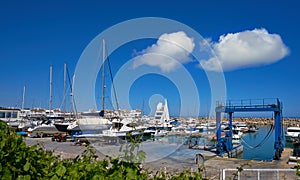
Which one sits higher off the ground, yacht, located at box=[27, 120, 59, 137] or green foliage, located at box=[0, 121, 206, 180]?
green foliage, located at box=[0, 121, 206, 180]

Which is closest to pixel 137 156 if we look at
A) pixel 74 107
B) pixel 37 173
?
pixel 37 173

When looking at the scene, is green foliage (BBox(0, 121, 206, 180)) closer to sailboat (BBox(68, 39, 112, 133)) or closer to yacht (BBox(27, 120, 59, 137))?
sailboat (BBox(68, 39, 112, 133))

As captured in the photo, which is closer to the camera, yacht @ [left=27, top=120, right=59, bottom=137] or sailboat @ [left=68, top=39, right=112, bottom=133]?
sailboat @ [left=68, top=39, right=112, bottom=133]

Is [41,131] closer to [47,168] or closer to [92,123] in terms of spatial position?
[92,123]

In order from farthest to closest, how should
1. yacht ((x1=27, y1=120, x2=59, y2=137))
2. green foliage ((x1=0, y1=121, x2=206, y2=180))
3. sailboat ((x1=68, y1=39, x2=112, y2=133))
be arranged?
yacht ((x1=27, y1=120, x2=59, y2=137)), sailboat ((x1=68, y1=39, x2=112, y2=133)), green foliage ((x1=0, y1=121, x2=206, y2=180))

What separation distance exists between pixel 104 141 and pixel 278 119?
1459cm

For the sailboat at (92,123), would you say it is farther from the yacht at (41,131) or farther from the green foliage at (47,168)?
the green foliage at (47,168)

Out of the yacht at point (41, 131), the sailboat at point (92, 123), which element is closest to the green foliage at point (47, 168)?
the sailboat at point (92, 123)

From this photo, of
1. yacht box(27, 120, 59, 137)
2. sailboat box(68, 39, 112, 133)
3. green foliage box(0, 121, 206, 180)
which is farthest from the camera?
yacht box(27, 120, 59, 137)

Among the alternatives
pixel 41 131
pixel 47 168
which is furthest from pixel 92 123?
pixel 47 168

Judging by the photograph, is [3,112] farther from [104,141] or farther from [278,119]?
[278,119]

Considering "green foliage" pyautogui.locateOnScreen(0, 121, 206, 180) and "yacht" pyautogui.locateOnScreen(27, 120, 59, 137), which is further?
"yacht" pyautogui.locateOnScreen(27, 120, 59, 137)

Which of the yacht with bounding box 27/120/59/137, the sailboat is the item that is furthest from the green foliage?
the yacht with bounding box 27/120/59/137

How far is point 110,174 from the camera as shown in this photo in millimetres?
1843
